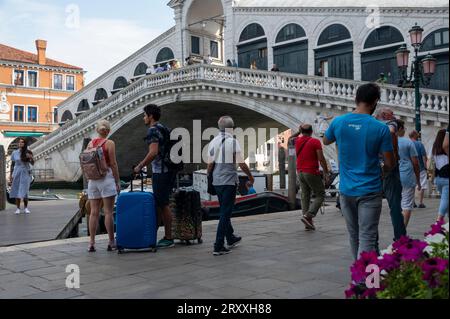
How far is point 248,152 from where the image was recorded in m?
36.4

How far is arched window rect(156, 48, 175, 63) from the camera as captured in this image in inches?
1238

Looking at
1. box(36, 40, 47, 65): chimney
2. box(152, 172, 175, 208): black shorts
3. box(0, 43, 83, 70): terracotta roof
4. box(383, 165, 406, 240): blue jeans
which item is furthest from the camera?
box(36, 40, 47, 65): chimney

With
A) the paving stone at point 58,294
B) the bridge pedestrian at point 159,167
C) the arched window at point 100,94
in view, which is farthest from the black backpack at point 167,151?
the arched window at point 100,94

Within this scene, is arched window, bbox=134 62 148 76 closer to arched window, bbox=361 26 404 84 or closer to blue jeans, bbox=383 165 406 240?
arched window, bbox=361 26 404 84

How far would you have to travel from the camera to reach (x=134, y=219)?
5.29m

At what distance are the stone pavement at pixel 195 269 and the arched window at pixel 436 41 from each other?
1430 centimetres

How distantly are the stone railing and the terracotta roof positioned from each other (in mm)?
13299

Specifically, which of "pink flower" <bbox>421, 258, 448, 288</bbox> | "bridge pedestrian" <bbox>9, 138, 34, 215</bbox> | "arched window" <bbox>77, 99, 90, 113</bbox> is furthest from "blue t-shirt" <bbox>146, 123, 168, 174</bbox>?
"arched window" <bbox>77, 99, 90, 113</bbox>

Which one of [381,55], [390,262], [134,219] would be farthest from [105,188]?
[381,55]

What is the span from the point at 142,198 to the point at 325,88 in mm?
14201

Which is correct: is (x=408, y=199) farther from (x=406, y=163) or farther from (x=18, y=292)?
(x=18, y=292)

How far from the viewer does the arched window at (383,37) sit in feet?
66.9

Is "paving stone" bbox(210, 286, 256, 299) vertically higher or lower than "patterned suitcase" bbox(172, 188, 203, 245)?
lower
